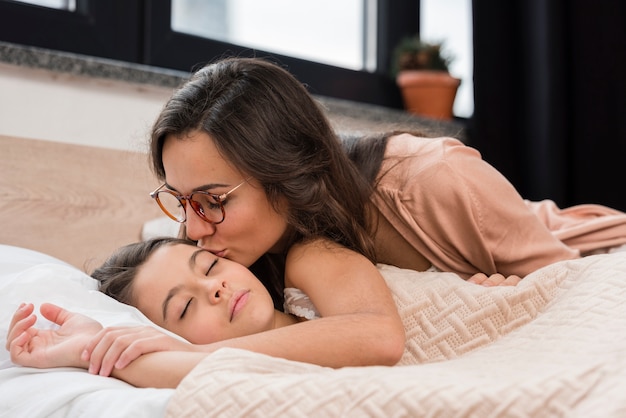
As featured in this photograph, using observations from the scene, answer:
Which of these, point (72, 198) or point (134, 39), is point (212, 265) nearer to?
point (72, 198)

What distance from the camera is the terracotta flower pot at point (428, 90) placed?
274 centimetres

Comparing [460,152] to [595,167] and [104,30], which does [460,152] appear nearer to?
[104,30]

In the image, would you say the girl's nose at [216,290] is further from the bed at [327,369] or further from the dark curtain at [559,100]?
the dark curtain at [559,100]

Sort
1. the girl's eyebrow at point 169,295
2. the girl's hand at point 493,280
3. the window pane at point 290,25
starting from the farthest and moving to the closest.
→ the window pane at point 290,25 < the girl's hand at point 493,280 < the girl's eyebrow at point 169,295

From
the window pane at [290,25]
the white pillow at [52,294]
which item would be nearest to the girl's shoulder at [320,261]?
the white pillow at [52,294]

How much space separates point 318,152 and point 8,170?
2.47ft

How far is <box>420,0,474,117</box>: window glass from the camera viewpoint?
3094 millimetres

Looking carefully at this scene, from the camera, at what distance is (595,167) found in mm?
2746

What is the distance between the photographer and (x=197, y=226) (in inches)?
50.9

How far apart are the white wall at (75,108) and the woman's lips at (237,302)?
61 centimetres

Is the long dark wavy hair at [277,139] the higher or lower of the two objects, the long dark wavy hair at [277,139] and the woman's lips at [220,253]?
the higher

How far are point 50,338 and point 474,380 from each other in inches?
23.2

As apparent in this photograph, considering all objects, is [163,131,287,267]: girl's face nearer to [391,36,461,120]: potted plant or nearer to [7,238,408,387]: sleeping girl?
[7,238,408,387]: sleeping girl

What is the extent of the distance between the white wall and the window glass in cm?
141
